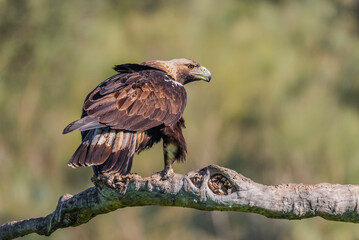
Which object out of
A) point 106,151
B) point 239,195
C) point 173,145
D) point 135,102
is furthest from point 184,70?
point 239,195

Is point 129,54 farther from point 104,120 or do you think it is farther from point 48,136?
point 104,120

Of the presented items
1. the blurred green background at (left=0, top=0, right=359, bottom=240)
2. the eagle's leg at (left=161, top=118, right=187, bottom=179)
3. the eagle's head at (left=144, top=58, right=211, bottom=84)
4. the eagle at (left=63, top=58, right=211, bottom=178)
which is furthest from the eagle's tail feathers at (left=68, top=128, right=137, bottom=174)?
the blurred green background at (left=0, top=0, right=359, bottom=240)

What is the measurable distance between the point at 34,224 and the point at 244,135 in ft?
40.9

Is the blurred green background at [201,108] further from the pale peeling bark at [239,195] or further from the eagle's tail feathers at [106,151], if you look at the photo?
the pale peeling bark at [239,195]

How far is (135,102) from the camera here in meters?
5.29

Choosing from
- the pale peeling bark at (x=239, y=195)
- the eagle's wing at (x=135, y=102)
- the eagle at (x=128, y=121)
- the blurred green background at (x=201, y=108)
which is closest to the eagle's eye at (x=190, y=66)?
the eagle at (x=128, y=121)

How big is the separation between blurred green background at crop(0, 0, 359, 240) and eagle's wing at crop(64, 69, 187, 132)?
9.28 meters

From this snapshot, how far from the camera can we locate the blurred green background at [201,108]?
15.1m

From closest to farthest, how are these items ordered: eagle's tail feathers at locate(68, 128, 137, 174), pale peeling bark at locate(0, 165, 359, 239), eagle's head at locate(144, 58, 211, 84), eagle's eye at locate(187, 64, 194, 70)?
pale peeling bark at locate(0, 165, 359, 239), eagle's tail feathers at locate(68, 128, 137, 174), eagle's head at locate(144, 58, 211, 84), eagle's eye at locate(187, 64, 194, 70)

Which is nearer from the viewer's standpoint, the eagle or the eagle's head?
the eagle

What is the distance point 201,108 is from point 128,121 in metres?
11.3

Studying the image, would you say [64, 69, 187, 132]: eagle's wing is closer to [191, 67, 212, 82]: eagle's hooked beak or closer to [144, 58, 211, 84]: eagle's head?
[144, 58, 211, 84]: eagle's head

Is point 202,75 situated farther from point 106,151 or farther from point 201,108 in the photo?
point 201,108

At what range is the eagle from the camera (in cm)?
479
